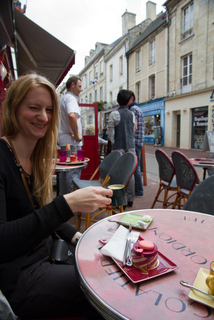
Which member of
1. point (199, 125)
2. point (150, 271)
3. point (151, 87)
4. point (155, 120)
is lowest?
point (150, 271)

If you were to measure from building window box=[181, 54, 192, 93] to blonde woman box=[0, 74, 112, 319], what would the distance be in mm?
15308

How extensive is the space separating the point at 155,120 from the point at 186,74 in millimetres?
4670

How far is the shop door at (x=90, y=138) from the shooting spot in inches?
208

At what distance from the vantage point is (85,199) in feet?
2.95

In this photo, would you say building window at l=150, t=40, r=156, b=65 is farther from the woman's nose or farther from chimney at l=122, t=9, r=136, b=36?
the woman's nose

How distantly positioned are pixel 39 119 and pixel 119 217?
74 centimetres

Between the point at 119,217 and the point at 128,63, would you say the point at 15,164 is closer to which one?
the point at 119,217

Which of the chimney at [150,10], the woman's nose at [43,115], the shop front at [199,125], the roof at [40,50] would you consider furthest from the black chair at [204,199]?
the chimney at [150,10]

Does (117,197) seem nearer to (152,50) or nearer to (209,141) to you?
(209,141)

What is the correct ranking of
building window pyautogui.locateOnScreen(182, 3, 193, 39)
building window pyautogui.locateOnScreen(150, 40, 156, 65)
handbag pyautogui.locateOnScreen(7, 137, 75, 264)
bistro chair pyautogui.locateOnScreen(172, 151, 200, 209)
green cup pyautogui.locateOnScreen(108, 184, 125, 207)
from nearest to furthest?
handbag pyautogui.locateOnScreen(7, 137, 75, 264)
green cup pyautogui.locateOnScreen(108, 184, 125, 207)
bistro chair pyautogui.locateOnScreen(172, 151, 200, 209)
building window pyautogui.locateOnScreen(182, 3, 193, 39)
building window pyautogui.locateOnScreen(150, 40, 156, 65)

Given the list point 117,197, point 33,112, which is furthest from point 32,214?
point 33,112

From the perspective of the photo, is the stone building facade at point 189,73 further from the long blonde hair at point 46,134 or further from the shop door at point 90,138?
the long blonde hair at point 46,134

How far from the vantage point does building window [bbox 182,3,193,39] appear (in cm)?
1374

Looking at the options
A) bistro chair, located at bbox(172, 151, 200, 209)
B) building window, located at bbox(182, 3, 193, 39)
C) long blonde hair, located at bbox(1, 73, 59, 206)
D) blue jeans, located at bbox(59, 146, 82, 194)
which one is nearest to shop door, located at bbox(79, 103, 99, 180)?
blue jeans, located at bbox(59, 146, 82, 194)
